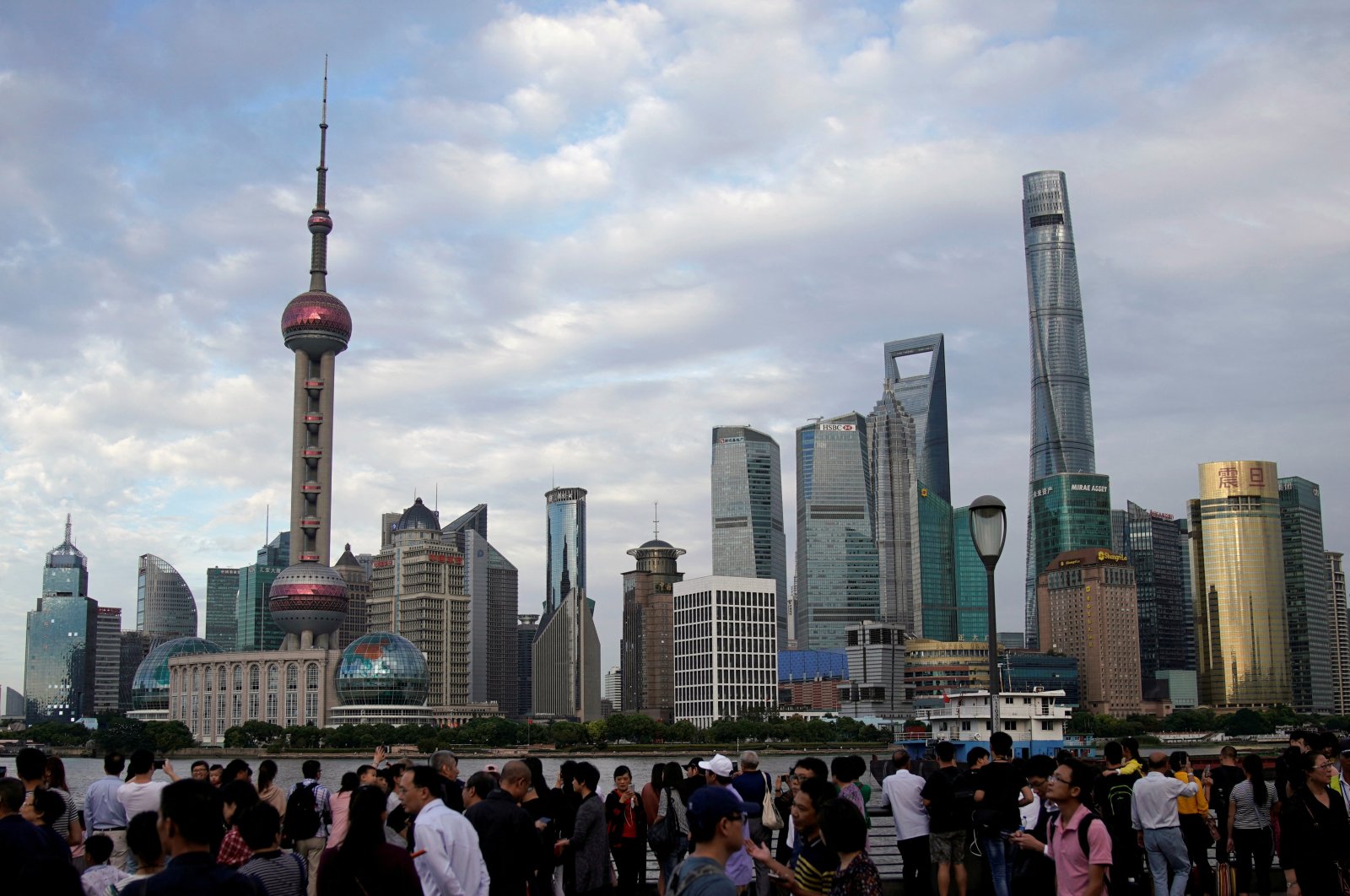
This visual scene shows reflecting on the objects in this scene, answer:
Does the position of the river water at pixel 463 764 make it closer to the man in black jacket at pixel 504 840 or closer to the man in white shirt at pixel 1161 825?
the man in white shirt at pixel 1161 825

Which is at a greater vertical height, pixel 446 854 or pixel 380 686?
pixel 446 854

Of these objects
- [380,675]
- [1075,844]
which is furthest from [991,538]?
[380,675]

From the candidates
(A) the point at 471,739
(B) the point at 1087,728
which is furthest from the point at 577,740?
(B) the point at 1087,728

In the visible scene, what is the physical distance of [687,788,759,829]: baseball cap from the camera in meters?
9.23

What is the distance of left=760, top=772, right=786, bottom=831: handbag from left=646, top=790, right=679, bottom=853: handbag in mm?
1116

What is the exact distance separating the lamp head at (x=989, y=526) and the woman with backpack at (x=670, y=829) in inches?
252

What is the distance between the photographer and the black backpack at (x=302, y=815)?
16672 mm

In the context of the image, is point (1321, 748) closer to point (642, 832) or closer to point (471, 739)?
point (642, 832)

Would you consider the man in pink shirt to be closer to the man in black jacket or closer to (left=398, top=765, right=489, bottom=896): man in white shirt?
the man in black jacket

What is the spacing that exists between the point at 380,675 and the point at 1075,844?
615 feet

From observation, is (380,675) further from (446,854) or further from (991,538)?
(446,854)

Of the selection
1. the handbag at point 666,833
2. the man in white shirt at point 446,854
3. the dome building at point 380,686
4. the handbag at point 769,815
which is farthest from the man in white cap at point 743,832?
the dome building at point 380,686

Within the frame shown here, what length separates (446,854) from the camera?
1201cm

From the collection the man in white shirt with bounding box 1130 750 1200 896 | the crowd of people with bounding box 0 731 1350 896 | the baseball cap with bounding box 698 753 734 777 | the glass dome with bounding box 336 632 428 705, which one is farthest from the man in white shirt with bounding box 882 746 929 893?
the glass dome with bounding box 336 632 428 705
